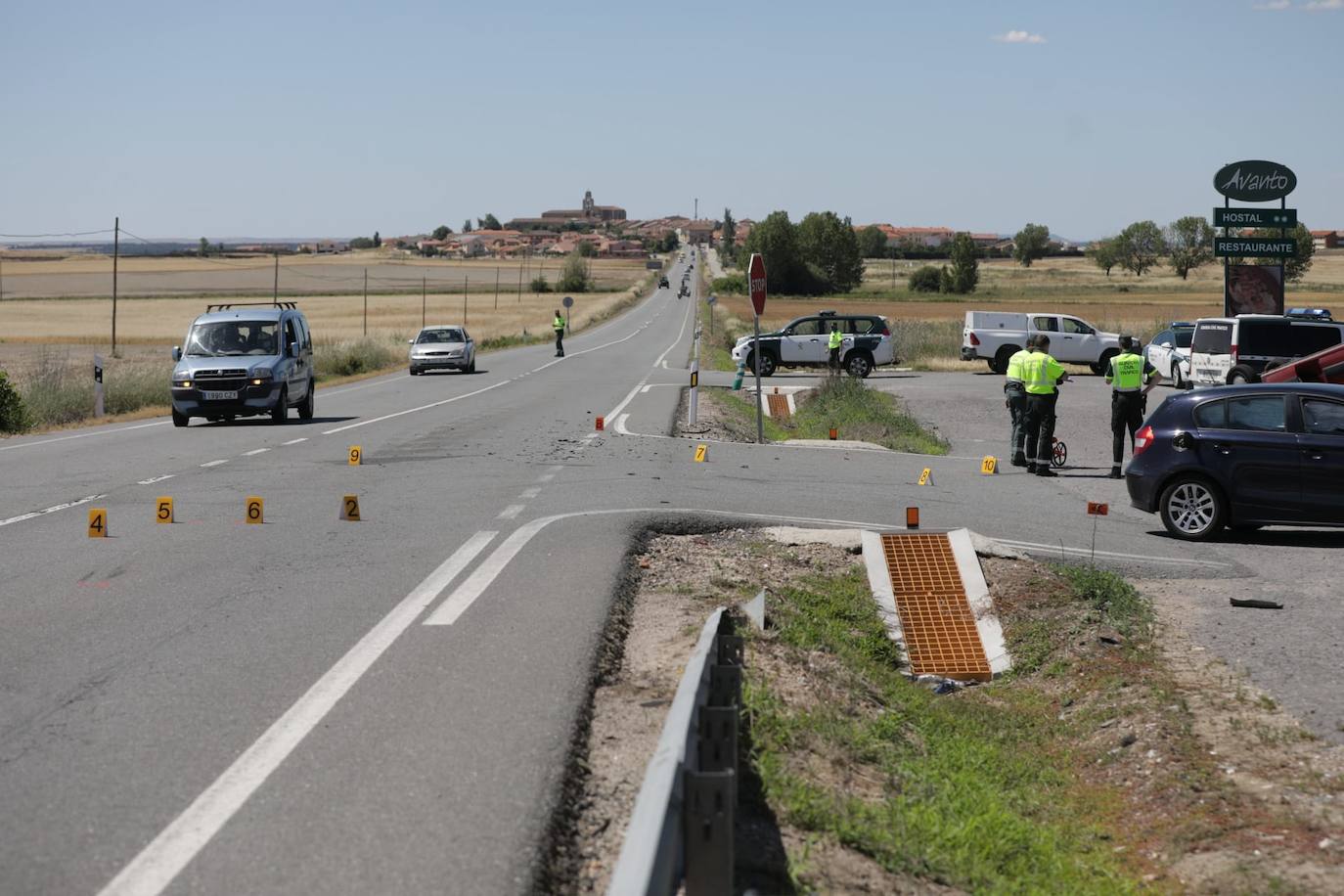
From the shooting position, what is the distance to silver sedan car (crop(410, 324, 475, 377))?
42.1 metres

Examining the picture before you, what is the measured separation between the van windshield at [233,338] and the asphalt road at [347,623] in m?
4.22

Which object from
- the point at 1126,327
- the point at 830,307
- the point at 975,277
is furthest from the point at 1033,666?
the point at 975,277

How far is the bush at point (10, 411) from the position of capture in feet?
78.3

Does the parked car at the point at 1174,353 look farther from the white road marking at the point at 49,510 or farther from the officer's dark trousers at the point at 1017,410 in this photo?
the white road marking at the point at 49,510

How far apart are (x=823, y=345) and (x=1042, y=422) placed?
2478 cm

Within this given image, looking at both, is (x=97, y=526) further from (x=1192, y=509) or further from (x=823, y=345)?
(x=823, y=345)

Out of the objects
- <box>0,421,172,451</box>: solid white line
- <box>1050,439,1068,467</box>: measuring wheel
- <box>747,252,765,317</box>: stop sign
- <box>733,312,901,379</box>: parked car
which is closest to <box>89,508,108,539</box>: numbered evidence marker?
<box>0,421,172,451</box>: solid white line

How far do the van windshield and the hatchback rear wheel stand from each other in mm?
15871

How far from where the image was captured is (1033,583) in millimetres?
10703

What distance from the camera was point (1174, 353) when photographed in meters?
37.4

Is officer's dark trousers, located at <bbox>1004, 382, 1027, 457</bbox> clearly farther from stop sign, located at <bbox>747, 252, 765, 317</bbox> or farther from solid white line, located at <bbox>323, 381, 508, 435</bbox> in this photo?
solid white line, located at <bbox>323, 381, 508, 435</bbox>

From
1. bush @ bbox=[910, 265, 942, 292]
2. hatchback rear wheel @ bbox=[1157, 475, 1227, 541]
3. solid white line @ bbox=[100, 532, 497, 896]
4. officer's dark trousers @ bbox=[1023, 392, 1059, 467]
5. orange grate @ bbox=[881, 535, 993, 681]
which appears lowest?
orange grate @ bbox=[881, 535, 993, 681]

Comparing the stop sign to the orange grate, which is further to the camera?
the stop sign

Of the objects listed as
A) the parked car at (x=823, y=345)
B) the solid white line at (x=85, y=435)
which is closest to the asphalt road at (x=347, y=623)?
the solid white line at (x=85, y=435)
